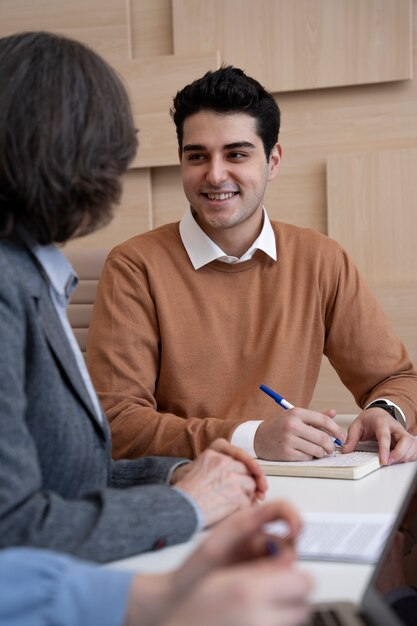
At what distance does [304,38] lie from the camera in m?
3.07

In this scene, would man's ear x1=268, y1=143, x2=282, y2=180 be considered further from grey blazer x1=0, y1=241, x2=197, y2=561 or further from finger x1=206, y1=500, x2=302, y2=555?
finger x1=206, y1=500, x2=302, y2=555

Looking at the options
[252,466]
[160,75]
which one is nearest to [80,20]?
[160,75]

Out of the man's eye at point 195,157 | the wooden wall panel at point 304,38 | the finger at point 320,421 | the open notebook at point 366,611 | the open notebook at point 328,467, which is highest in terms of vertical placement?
the wooden wall panel at point 304,38

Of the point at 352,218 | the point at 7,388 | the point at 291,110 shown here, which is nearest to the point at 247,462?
the point at 7,388

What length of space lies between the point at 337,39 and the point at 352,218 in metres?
0.64

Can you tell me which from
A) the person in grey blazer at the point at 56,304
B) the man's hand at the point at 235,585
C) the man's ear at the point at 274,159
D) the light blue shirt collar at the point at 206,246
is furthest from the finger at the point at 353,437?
the man's ear at the point at 274,159

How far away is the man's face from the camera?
7.09ft

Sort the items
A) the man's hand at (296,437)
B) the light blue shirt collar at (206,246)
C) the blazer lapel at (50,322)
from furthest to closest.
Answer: the light blue shirt collar at (206,246)
the man's hand at (296,437)
the blazer lapel at (50,322)

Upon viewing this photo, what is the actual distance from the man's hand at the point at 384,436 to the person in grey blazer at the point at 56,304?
495mm

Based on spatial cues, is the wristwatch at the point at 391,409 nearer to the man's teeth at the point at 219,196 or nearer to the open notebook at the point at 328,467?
the open notebook at the point at 328,467

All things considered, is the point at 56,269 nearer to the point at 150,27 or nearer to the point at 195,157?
the point at 195,157

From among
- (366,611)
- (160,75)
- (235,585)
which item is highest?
(160,75)

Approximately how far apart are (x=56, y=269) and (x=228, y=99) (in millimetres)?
1208

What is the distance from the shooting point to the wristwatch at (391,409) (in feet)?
5.86
